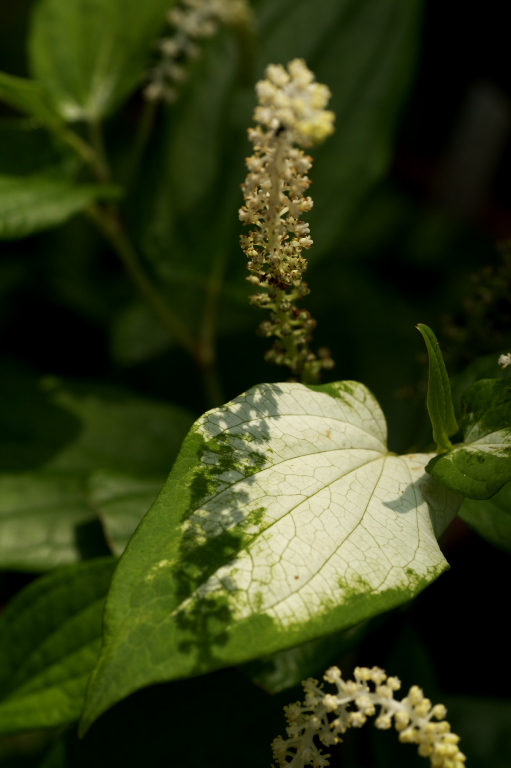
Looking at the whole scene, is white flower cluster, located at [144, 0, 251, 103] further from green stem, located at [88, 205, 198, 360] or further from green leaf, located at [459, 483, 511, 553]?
green leaf, located at [459, 483, 511, 553]

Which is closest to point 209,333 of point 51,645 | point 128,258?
point 128,258

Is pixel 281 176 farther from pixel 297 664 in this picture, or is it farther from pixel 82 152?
pixel 82 152

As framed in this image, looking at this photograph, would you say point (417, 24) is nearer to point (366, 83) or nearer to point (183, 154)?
point (366, 83)

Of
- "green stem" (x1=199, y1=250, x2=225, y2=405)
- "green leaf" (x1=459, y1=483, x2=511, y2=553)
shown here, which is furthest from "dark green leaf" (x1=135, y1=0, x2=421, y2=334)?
"green leaf" (x1=459, y1=483, x2=511, y2=553)

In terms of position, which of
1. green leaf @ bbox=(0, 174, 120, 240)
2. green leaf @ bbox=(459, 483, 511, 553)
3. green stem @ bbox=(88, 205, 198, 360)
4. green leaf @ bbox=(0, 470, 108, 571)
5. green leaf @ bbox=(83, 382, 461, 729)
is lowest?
green leaf @ bbox=(0, 470, 108, 571)

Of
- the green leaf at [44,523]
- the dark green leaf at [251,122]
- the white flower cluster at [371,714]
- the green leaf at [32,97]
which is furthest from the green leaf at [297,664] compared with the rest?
the green leaf at [32,97]

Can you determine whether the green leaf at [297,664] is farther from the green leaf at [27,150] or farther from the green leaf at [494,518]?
the green leaf at [27,150]
